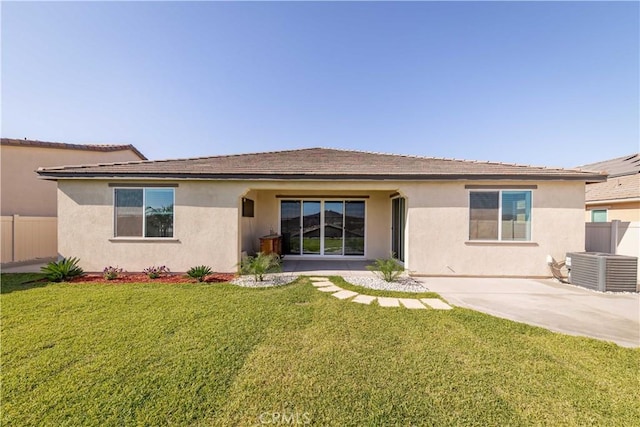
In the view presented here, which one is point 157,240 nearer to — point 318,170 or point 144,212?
point 144,212

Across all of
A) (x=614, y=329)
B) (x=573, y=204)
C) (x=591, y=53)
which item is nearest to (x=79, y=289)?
(x=614, y=329)

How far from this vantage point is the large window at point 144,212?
872 cm

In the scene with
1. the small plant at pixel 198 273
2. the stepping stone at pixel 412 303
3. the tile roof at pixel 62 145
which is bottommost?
the stepping stone at pixel 412 303

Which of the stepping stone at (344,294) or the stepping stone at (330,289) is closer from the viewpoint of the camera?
the stepping stone at (344,294)

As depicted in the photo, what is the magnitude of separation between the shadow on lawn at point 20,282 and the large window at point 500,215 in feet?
45.8

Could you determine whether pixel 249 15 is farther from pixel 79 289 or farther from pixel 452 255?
pixel 452 255

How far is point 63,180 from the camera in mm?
8539

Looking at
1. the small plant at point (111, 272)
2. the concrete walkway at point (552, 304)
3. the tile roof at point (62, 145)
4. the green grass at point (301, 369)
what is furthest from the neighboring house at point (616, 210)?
the tile roof at point (62, 145)

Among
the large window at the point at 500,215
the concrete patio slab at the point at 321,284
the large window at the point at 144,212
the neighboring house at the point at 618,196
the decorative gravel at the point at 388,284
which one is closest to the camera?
the decorative gravel at the point at 388,284

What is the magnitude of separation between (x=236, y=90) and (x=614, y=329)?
1661cm

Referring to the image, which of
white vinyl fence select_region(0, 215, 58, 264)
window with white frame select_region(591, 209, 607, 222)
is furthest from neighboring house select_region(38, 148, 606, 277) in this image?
window with white frame select_region(591, 209, 607, 222)

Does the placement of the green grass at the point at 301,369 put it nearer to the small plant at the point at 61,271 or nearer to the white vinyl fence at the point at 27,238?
the small plant at the point at 61,271

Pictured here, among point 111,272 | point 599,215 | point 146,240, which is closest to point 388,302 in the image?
point 146,240

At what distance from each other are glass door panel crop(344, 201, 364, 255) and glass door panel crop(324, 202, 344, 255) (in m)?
0.25
